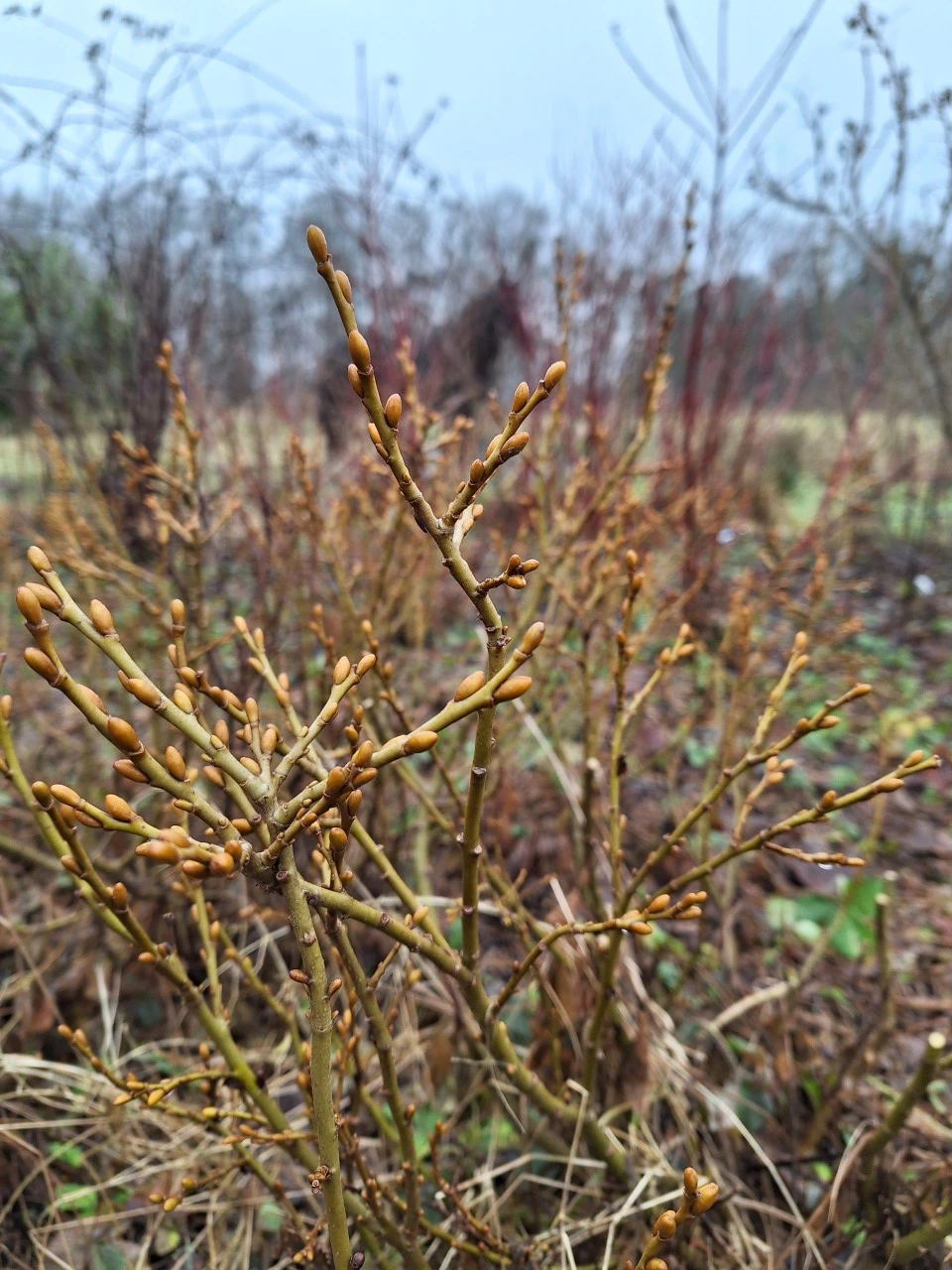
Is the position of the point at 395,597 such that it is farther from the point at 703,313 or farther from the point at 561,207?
the point at 561,207

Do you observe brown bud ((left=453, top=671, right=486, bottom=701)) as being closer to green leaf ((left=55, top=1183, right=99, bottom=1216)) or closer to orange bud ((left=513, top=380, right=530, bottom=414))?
orange bud ((left=513, top=380, right=530, bottom=414))

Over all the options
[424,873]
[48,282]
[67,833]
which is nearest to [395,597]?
[424,873]

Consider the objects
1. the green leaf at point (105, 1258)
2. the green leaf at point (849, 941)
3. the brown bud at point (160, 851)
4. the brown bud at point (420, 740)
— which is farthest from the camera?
the green leaf at point (849, 941)

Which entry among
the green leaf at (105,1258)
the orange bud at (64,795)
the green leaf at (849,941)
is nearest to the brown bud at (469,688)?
the orange bud at (64,795)

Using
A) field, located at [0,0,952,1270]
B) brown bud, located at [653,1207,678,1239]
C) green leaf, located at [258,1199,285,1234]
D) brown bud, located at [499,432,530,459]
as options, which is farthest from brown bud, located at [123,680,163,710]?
green leaf, located at [258,1199,285,1234]

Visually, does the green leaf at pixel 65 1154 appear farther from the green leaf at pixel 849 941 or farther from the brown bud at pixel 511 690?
the green leaf at pixel 849 941

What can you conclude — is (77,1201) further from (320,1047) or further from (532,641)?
(532,641)

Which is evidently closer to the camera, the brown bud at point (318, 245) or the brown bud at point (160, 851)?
the brown bud at point (160, 851)

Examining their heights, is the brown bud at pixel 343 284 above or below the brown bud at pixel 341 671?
above
